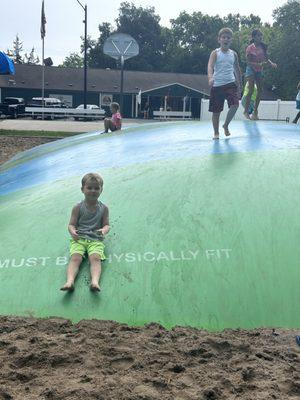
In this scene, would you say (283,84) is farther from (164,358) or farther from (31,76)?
(164,358)

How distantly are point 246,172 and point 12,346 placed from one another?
3.25 meters

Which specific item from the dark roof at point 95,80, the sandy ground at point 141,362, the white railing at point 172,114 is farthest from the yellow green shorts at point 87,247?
the dark roof at point 95,80

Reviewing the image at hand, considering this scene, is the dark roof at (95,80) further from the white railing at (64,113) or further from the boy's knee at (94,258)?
the boy's knee at (94,258)

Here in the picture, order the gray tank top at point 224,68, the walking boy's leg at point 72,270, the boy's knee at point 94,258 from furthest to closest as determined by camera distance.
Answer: the gray tank top at point 224,68
the boy's knee at point 94,258
the walking boy's leg at point 72,270

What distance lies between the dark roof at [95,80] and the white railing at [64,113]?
41.3ft

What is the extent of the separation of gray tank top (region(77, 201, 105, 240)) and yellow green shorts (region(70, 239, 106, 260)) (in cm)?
4

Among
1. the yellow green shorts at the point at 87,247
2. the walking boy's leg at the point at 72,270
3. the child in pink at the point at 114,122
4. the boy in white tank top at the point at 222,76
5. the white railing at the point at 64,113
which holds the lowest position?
the walking boy's leg at the point at 72,270

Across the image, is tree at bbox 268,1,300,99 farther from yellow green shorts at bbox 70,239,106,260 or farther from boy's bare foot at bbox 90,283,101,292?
Result: boy's bare foot at bbox 90,283,101,292

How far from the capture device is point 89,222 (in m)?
4.17

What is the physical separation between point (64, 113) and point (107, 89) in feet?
46.1

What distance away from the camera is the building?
1729 inches

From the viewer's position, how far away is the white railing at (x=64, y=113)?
102 feet

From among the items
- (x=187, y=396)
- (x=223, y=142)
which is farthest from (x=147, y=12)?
(x=187, y=396)

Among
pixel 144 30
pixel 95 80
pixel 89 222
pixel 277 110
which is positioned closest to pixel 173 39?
pixel 144 30
